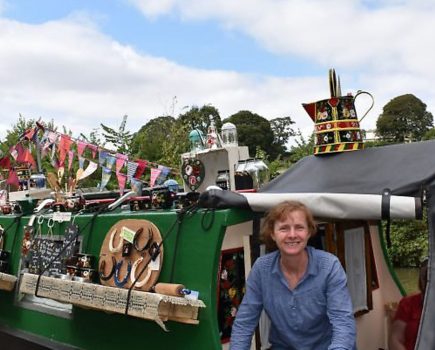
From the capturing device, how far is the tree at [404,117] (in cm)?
3794

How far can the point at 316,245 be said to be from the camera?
13.0 ft

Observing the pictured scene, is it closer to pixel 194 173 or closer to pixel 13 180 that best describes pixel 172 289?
pixel 194 173

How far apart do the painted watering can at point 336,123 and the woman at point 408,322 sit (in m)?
0.92

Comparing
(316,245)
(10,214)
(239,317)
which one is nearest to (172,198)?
(316,245)

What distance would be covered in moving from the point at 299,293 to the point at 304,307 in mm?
66

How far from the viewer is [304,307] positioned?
7.92 feet

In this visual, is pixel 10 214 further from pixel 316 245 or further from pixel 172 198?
pixel 316 245

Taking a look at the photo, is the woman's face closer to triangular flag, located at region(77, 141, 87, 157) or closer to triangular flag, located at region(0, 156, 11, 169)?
triangular flag, located at region(77, 141, 87, 157)

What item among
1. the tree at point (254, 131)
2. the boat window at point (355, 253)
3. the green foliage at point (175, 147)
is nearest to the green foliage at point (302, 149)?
the green foliage at point (175, 147)

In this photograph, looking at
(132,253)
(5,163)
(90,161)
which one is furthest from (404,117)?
(132,253)

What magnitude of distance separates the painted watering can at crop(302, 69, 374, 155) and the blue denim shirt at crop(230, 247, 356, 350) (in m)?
1.30

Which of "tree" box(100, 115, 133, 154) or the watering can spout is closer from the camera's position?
the watering can spout

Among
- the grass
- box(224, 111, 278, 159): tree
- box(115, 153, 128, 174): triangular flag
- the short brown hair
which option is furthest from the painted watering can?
box(224, 111, 278, 159): tree

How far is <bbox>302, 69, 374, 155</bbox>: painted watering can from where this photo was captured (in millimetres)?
3576
